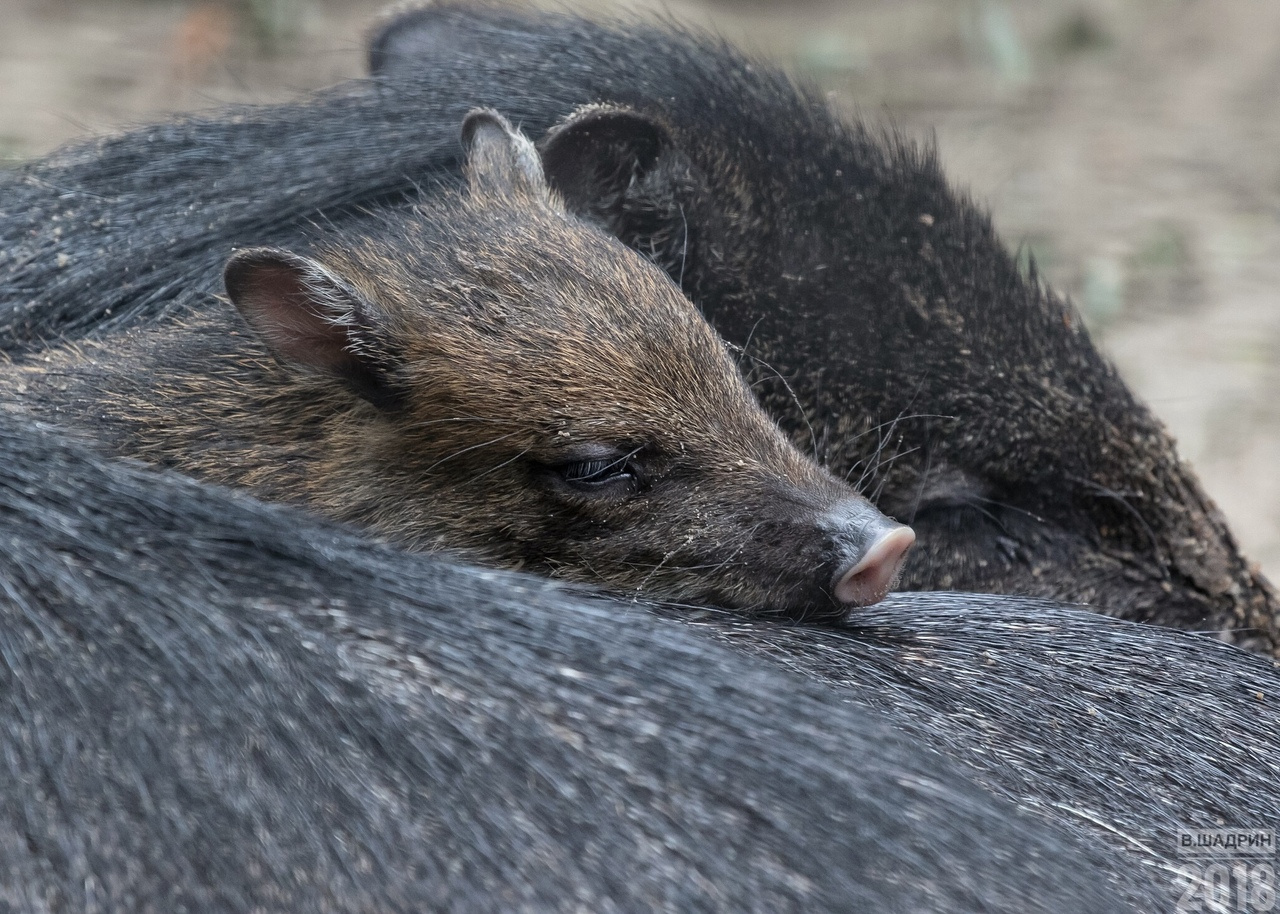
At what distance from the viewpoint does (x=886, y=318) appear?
2.39m

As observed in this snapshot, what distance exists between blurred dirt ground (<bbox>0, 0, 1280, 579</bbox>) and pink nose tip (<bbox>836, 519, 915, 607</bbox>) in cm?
283

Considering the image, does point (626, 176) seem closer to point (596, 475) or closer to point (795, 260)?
point (795, 260)

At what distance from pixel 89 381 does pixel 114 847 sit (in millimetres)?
970

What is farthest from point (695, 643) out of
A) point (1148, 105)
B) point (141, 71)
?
point (1148, 105)

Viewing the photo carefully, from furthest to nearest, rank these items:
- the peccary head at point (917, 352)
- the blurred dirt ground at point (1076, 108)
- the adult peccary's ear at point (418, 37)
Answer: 1. the blurred dirt ground at point (1076, 108)
2. the adult peccary's ear at point (418, 37)
3. the peccary head at point (917, 352)

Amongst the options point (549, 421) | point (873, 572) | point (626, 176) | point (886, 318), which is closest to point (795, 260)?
point (886, 318)

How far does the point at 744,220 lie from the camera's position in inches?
94.0

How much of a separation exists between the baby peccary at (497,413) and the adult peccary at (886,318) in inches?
11.2

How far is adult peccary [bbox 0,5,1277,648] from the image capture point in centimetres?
228

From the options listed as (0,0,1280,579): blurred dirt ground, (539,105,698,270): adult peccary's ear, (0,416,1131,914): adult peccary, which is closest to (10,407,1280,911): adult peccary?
(0,416,1131,914): adult peccary

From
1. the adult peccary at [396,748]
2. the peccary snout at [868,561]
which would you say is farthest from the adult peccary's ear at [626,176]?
the adult peccary at [396,748]

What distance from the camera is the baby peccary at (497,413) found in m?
1.90

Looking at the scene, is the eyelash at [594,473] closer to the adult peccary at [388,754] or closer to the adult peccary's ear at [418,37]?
the adult peccary at [388,754]

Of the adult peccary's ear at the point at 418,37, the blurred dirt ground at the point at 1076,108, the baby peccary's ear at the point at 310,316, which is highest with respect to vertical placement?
the blurred dirt ground at the point at 1076,108
